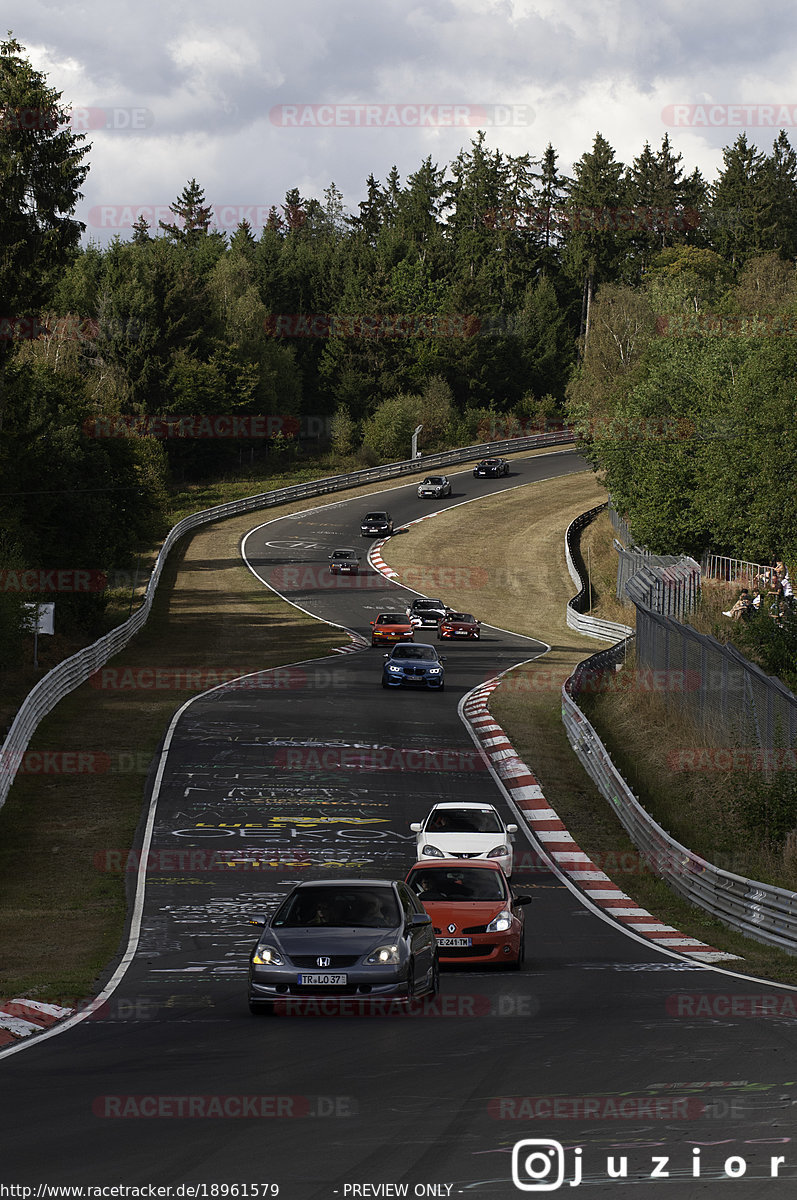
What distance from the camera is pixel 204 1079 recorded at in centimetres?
999

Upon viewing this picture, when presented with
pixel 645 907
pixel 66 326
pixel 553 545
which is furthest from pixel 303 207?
pixel 645 907

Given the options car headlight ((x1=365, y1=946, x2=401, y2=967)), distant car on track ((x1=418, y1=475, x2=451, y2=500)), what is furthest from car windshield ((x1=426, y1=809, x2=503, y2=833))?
distant car on track ((x1=418, y1=475, x2=451, y2=500))

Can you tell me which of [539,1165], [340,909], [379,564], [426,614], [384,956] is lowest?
[426,614]

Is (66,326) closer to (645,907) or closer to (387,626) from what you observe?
(387,626)

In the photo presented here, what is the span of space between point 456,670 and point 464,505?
1870 inches

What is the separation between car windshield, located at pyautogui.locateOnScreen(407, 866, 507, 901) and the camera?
1716cm

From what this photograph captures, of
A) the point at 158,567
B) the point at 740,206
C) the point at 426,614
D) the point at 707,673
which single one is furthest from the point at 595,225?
the point at 707,673

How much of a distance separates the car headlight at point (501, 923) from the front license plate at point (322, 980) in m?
3.62

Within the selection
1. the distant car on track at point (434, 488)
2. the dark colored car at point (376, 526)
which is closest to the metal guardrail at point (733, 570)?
the dark colored car at point (376, 526)

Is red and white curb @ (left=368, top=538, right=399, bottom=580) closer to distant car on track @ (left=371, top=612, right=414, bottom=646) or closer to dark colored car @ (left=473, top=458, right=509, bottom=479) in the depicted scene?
distant car on track @ (left=371, top=612, right=414, bottom=646)

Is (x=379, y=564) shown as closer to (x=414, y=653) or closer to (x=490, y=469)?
(x=490, y=469)

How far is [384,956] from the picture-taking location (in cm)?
1317

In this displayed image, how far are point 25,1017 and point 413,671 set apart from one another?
1187 inches

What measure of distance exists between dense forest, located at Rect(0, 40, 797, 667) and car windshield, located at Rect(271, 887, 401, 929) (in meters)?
29.0
